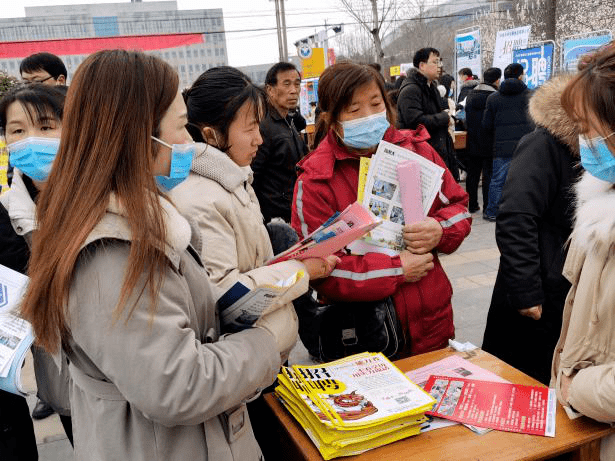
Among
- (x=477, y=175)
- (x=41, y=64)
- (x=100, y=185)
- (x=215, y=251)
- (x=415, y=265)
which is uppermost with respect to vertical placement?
(x=41, y=64)

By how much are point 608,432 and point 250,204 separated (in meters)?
1.14

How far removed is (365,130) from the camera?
203 centimetres

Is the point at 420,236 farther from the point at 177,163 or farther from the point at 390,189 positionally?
Result: the point at 177,163

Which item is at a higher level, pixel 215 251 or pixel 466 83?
pixel 466 83

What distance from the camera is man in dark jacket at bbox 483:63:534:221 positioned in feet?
19.9

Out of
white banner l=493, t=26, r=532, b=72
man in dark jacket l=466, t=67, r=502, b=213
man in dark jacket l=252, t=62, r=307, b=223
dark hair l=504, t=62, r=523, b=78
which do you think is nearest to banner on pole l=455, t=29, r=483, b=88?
white banner l=493, t=26, r=532, b=72

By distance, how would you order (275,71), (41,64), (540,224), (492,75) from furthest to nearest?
(492,75) < (275,71) < (41,64) < (540,224)

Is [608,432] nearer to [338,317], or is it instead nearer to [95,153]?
[338,317]

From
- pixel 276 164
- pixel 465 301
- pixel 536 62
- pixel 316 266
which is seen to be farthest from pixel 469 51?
pixel 316 266

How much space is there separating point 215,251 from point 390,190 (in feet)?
2.73

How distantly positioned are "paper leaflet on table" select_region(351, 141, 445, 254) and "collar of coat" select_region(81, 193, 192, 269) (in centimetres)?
99

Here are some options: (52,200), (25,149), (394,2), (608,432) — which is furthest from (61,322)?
(394,2)

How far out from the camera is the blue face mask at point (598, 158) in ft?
4.46

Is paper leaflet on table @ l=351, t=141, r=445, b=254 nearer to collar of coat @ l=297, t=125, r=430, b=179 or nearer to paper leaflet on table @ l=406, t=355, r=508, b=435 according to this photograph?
collar of coat @ l=297, t=125, r=430, b=179
